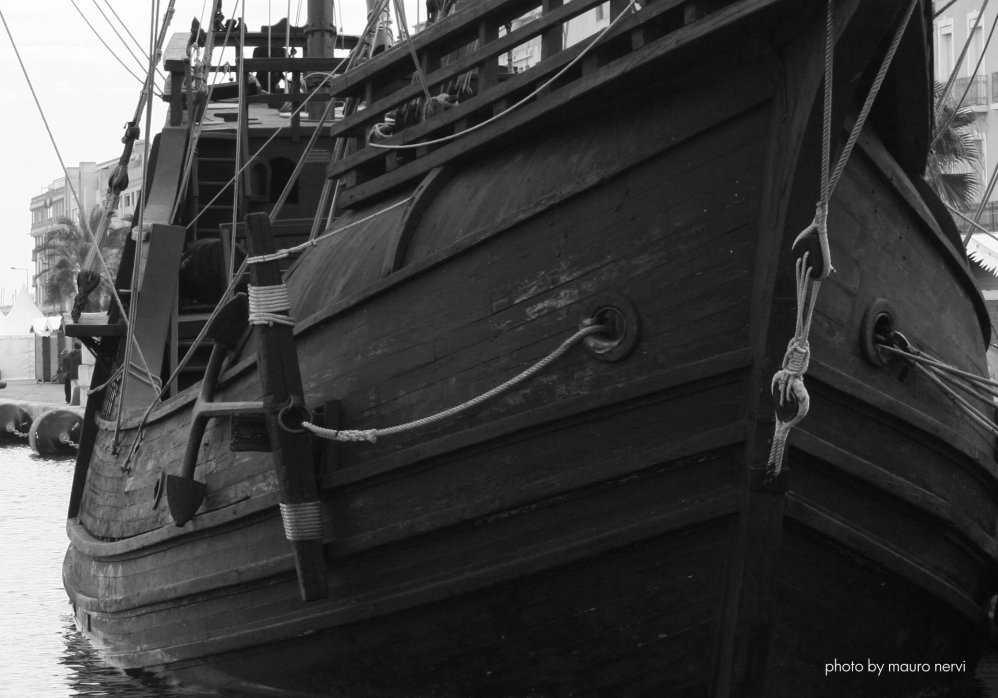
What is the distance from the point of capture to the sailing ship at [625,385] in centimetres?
489

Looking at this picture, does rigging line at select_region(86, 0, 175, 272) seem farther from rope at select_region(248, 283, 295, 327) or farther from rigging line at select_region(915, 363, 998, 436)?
rigging line at select_region(915, 363, 998, 436)

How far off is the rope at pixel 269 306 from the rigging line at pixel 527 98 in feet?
2.64

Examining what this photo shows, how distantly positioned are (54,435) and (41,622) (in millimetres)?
18224

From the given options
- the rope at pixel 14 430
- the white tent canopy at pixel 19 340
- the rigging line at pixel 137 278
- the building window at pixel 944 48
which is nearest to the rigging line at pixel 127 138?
the rigging line at pixel 137 278

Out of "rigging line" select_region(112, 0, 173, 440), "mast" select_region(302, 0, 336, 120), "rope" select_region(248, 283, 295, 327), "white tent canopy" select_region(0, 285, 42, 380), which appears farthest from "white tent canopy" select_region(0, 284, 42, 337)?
"rope" select_region(248, 283, 295, 327)

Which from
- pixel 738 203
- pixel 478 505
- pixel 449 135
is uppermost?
pixel 449 135

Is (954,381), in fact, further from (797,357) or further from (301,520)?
(301,520)

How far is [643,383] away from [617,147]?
2.90 ft

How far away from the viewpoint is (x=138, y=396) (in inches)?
338

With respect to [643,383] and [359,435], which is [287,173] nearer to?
[359,435]

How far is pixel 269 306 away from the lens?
226 inches

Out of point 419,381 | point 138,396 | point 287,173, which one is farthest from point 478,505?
point 287,173

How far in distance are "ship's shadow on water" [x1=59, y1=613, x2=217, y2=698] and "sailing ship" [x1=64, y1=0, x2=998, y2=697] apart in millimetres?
1320

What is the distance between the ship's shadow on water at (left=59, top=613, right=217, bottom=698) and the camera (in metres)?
7.46
